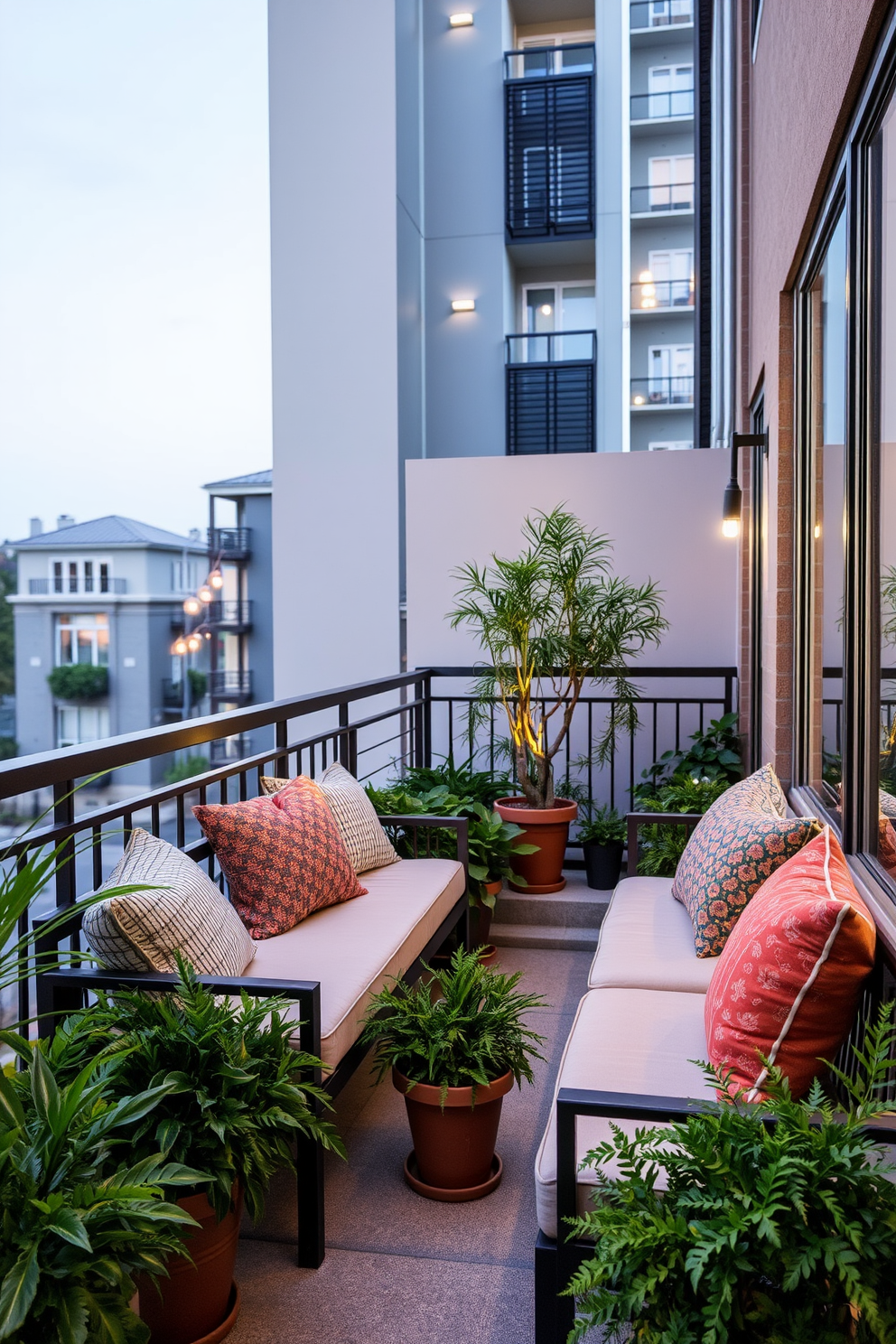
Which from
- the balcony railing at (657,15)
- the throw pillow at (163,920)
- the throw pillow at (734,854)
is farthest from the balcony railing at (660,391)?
the throw pillow at (163,920)

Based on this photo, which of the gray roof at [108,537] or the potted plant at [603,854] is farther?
the gray roof at [108,537]

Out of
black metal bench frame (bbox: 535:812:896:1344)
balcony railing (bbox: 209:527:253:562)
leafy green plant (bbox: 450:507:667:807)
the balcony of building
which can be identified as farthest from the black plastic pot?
balcony railing (bbox: 209:527:253:562)

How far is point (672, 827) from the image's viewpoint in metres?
4.00

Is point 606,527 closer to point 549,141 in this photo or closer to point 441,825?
point 441,825

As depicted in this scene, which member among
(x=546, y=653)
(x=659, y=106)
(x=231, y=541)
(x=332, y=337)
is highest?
(x=659, y=106)

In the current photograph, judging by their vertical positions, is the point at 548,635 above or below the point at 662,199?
below

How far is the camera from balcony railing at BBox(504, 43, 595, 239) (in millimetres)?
10852

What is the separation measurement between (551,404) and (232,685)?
6720 mm

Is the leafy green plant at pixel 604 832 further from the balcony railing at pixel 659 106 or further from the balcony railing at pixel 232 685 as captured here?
the balcony railing at pixel 659 106

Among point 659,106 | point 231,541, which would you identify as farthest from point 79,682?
point 659,106

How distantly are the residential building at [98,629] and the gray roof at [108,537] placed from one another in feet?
0.13

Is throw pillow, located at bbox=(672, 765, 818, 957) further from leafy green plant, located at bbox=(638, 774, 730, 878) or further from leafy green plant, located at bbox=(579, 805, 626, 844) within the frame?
leafy green plant, located at bbox=(579, 805, 626, 844)

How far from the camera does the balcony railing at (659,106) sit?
15.3 meters

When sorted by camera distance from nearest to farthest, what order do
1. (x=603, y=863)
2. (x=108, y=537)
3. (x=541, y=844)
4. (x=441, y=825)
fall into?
(x=441, y=825)
(x=541, y=844)
(x=603, y=863)
(x=108, y=537)
